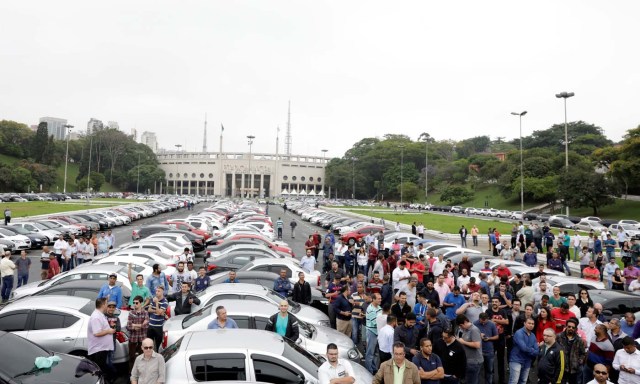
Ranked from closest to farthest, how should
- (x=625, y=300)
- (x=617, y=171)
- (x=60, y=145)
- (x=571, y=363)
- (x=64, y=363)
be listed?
(x=64, y=363), (x=571, y=363), (x=625, y=300), (x=617, y=171), (x=60, y=145)

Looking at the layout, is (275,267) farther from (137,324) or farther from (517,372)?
(517,372)

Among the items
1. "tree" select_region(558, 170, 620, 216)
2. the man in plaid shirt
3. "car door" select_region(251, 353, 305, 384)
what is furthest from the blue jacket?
"tree" select_region(558, 170, 620, 216)

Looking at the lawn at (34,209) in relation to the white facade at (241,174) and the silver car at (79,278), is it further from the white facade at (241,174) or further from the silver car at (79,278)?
the white facade at (241,174)

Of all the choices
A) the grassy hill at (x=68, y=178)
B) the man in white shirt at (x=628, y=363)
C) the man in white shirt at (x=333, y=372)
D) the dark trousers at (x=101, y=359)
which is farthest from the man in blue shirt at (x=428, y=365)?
the grassy hill at (x=68, y=178)

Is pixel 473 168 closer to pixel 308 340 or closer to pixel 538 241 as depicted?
pixel 538 241

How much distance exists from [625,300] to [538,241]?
13645 mm

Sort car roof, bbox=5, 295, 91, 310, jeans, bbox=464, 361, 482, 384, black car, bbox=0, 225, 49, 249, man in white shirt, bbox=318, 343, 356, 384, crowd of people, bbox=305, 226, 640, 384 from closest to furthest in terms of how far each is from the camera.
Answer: man in white shirt, bbox=318, 343, 356, 384 → crowd of people, bbox=305, 226, 640, 384 → jeans, bbox=464, 361, 482, 384 → car roof, bbox=5, 295, 91, 310 → black car, bbox=0, 225, 49, 249

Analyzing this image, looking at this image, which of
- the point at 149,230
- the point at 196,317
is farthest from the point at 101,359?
the point at 149,230

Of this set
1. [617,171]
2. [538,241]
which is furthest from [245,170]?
[538,241]

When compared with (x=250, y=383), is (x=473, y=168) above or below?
above

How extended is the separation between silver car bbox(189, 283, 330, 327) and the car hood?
118 inches

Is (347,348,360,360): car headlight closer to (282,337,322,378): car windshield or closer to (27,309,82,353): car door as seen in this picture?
(282,337,322,378): car windshield

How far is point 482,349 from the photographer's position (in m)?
8.02

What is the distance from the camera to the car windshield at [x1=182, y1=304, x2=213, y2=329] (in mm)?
8656
